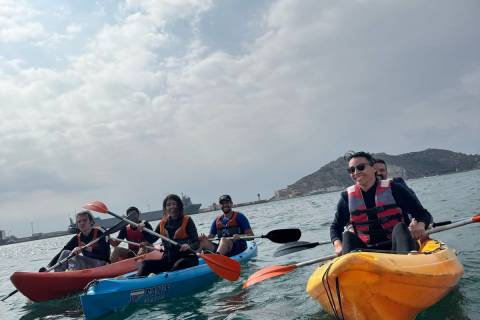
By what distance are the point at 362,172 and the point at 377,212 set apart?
0.55m

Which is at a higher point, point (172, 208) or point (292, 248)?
point (172, 208)

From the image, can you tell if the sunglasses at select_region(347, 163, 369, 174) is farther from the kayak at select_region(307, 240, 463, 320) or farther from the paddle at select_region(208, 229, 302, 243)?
the paddle at select_region(208, 229, 302, 243)

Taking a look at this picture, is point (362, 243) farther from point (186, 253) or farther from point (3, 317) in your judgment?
point (3, 317)

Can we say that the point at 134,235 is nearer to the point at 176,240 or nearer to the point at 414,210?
the point at 176,240

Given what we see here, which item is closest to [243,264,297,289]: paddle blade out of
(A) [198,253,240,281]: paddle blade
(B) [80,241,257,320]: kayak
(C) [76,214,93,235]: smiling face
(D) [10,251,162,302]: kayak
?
(A) [198,253,240,281]: paddle blade

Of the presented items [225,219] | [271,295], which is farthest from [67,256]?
[271,295]

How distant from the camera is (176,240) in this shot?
8109mm

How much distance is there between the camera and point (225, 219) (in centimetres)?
1020

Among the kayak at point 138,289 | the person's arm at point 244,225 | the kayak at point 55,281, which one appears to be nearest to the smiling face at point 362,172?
the kayak at point 138,289

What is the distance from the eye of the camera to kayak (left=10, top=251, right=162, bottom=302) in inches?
311

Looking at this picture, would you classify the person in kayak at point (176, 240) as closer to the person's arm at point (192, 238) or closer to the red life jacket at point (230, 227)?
the person's arm at point (192, 238)

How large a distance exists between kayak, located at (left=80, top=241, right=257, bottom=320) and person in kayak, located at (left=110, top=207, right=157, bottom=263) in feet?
8.22

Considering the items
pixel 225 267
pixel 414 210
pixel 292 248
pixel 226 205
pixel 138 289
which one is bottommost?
pixel 138 289

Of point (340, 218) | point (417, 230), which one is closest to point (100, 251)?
point (340, 218)
